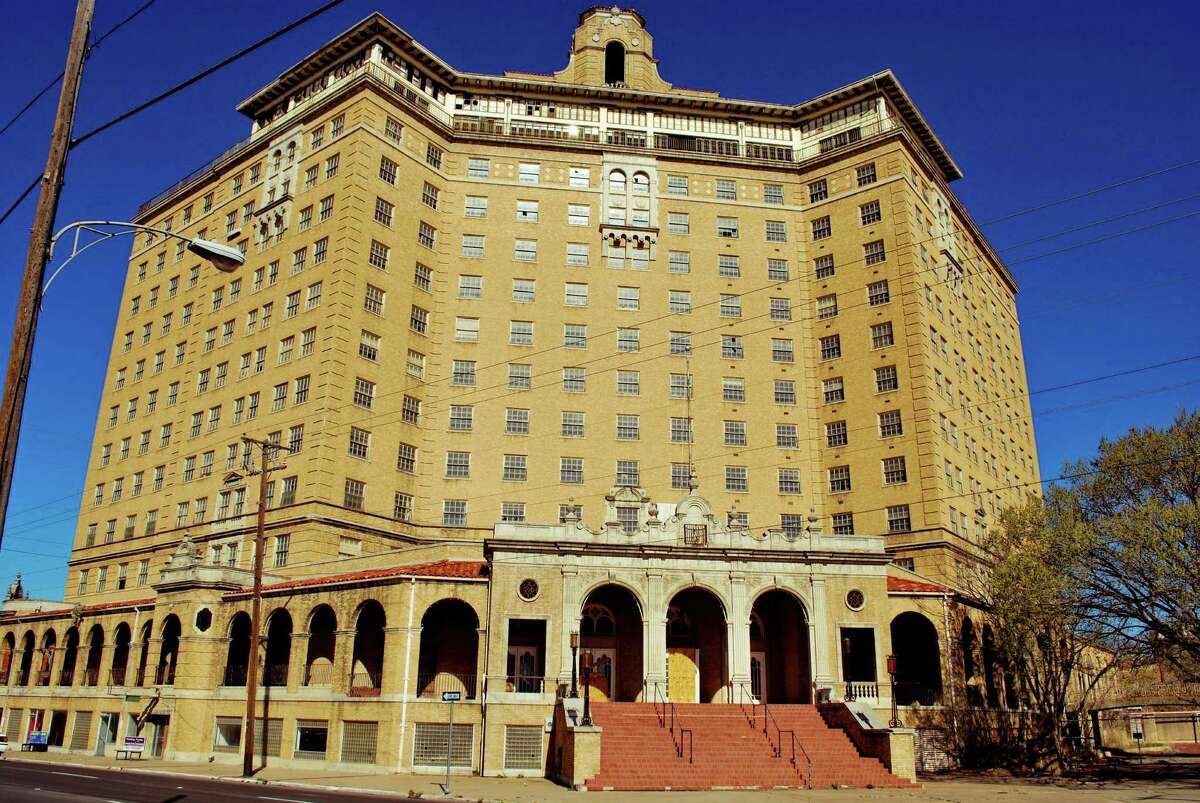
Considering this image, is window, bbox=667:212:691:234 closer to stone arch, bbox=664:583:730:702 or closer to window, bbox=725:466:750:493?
window, bbox=725:466:750:493

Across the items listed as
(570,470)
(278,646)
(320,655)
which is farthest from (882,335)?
(278,646)

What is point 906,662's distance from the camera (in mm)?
47094

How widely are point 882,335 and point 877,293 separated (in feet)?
9.44

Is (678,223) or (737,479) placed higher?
(678,223)

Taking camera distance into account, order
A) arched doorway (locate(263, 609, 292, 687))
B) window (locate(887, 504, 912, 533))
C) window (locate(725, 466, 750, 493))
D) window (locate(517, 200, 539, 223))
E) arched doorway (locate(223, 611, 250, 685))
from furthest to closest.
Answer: window (locate(517, 200, 539, 223)) < window (locate(725, 466, 750, 493)) < window (locate(887, 504, 912, 533)) < arched doorway (locate(223, 611, 250, 685)) < arched doorway (locate(263, 609, 292, 687))

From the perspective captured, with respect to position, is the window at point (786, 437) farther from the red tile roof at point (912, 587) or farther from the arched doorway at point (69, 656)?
the arched doorway at point (69, 656)

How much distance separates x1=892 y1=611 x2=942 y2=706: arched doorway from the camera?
1723 inches

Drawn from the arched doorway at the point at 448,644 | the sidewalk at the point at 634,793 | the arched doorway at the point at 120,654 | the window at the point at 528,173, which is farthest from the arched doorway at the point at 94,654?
the window at the point at 528,173

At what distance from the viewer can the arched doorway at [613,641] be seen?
137 ft

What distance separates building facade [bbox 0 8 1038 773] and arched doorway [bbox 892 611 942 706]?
22 cm

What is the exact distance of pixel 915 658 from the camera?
1852 inches

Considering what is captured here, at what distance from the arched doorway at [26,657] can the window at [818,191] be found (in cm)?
5796

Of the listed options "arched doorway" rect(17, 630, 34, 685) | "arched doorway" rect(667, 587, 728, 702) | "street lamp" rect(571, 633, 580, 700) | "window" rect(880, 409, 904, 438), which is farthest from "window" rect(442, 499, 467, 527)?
"arched doorway" rect(17, 630, 34, 685)

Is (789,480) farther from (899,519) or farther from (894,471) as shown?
(899,519)
